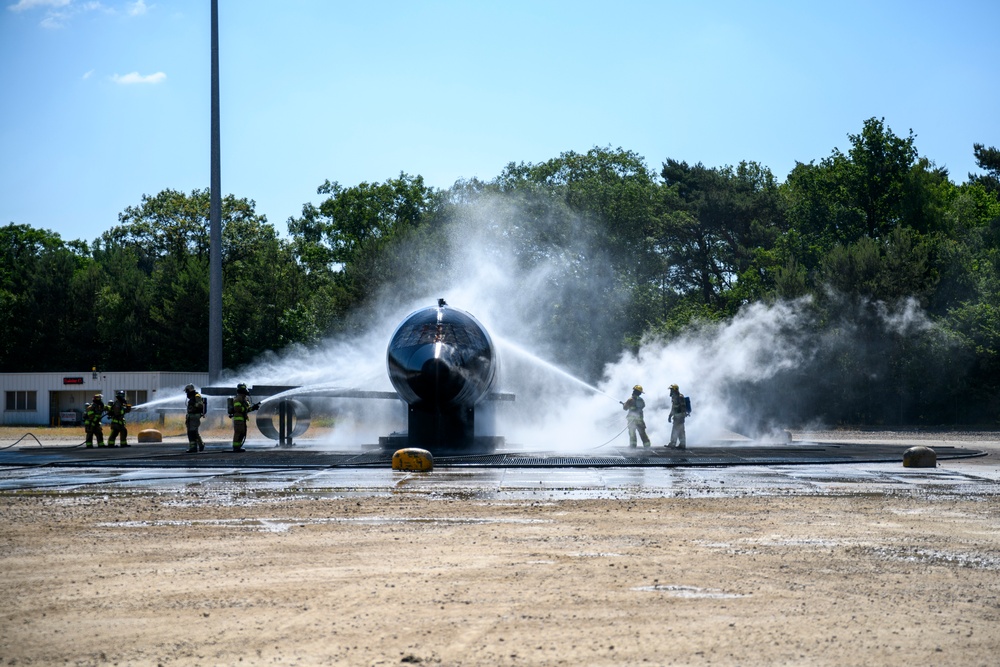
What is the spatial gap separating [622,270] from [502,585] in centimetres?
5460

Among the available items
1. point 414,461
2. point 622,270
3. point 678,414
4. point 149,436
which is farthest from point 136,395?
point 414,461

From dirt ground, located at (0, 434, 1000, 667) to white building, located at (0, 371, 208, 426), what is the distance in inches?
1788

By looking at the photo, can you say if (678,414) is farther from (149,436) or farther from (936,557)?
(149,436)

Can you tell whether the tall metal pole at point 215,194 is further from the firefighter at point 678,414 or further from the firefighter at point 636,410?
the firefighter at point 678,414

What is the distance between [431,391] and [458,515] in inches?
466

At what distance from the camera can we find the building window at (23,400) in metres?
60.7

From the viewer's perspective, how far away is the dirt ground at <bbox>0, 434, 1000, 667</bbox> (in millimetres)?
6906

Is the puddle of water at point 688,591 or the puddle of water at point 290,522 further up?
the puddle of water at point 290,522

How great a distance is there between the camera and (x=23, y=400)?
6088 cm

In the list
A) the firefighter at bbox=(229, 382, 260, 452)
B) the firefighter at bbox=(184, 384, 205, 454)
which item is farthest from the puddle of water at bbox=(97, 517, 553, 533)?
the firefighter at bbox=(184, 384, 205, 454)

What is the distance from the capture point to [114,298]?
235ft

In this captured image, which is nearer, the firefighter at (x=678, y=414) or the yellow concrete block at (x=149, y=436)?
the firefighter at (x=678, y=414)

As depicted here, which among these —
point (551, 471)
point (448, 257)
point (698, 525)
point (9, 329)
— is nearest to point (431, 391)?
point (551, 471)

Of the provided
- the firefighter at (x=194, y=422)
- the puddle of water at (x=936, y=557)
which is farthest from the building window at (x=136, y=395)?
the puddle of water at (x=936, y=557)
